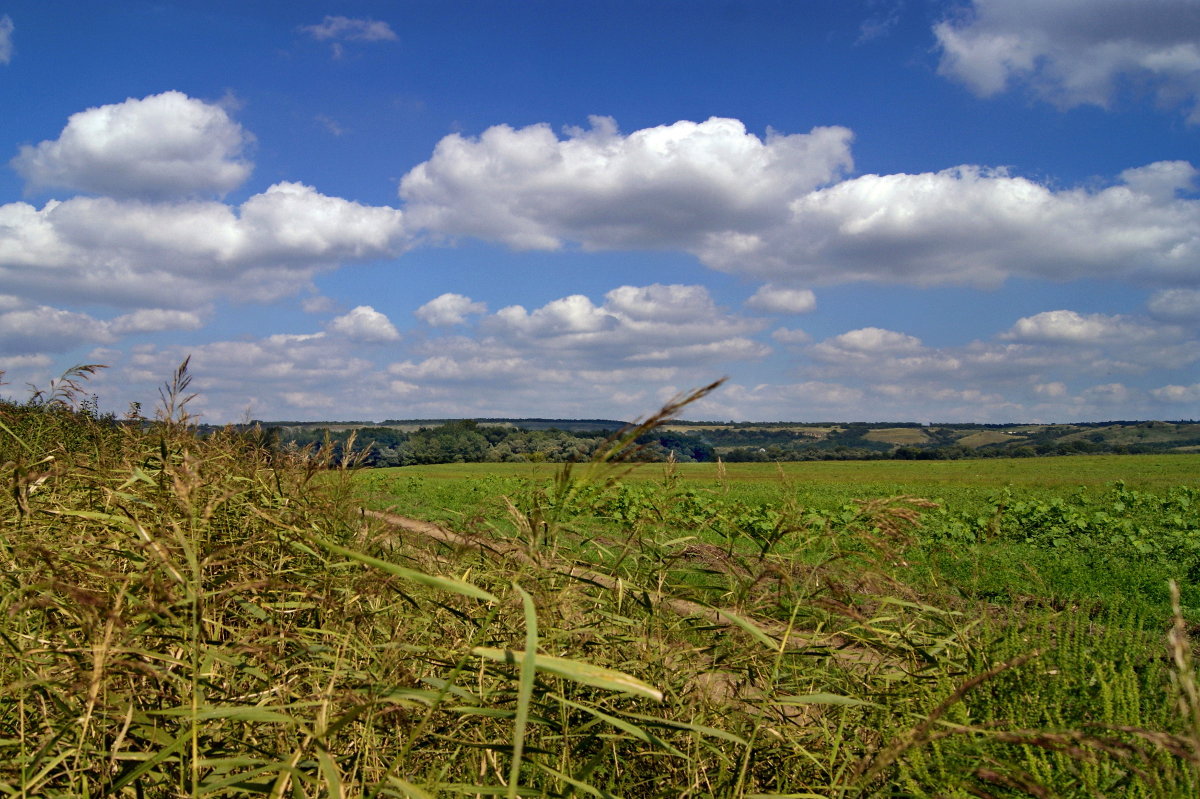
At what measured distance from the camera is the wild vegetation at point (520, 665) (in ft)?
5.92

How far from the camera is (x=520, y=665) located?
2.00 m

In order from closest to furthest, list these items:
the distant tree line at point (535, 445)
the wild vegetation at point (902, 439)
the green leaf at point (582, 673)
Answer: the green leaf at point (582, 673), the distant tree line at point (535, 445), the wild vegetation at point (902, 439)

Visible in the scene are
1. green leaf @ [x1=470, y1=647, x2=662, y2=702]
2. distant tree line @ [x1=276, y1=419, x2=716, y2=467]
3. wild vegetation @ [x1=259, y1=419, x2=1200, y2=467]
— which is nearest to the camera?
green leaf @ [x1=470, y1=647, x2=662, y2=702]

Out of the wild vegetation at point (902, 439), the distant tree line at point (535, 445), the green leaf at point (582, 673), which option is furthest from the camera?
the wild vegetation at point (902, 439)

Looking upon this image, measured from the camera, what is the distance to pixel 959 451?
103 m

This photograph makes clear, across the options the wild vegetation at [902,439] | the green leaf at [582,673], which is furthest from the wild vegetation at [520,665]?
the wild vegetation at [902,439]

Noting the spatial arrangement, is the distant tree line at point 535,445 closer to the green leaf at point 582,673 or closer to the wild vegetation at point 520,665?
the wild vegetation at point 520,665

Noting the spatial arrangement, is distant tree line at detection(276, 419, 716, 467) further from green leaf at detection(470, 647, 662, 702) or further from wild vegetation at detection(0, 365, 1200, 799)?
green leaf at detection(470, 647, 662, 702)

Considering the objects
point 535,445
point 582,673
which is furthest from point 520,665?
point 535,445

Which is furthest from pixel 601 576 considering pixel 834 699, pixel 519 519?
pixel 834 699

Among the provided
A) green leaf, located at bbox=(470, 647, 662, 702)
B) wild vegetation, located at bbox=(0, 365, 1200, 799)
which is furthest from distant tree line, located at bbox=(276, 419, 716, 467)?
green leaf, located at bbox=(470, 647, 662, 702)

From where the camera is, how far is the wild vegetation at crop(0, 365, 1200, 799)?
5.92 ft

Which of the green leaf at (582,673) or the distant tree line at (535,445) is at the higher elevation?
the distant tree line at (535,445)

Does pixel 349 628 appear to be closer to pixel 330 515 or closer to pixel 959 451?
pixel 330 515
